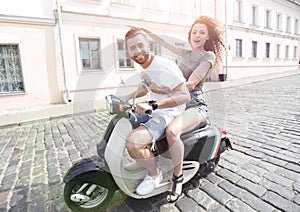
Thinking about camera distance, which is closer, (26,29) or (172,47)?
(172,47)

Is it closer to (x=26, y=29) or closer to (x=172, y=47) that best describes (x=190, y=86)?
(x=172, y=47)

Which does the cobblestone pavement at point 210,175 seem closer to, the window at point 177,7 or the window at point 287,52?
the window at point 177,7

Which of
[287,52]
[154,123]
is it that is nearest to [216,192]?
[154,123]

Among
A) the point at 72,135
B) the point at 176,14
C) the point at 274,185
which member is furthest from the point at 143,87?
the point at 176,14

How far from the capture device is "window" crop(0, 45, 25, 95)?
7422mm

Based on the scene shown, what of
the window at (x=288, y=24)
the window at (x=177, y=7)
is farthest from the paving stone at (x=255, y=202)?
the window at (x=288, y=24)

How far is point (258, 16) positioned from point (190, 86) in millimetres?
20141

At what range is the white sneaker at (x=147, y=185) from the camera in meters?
1.91

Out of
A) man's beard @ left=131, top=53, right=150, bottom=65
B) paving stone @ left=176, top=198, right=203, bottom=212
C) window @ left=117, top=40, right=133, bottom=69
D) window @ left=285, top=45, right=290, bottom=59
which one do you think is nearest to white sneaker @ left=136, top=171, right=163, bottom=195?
paving stone @ left=176, top=198, right=203, bottom=212

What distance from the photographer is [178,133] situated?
190cm

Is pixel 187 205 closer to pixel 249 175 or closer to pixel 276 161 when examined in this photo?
pixel 249 175

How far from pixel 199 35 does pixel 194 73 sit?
482 mm

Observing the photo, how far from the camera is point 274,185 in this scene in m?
2.20

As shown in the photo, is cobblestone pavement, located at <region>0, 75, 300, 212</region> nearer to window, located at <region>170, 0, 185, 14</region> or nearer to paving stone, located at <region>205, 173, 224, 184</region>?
paving stone, located at <region>205, 173, 224, 184</region>
